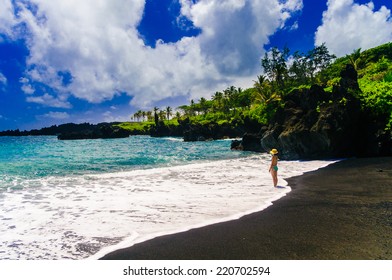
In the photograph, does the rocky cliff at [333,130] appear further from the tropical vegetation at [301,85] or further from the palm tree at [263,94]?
the palm tree at [263,94]

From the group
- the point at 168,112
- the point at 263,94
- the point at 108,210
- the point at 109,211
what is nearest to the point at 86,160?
the point at 108,210

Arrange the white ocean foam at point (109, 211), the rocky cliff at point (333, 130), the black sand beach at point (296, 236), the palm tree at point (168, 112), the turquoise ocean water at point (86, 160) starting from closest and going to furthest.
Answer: the black sand beach at point (296, 236), the white ocean foam at point (109, 211), the turquoise ocean water at point (86, 160), the rocky cliff at point (333, 130), the palm tree at point (168, 112)

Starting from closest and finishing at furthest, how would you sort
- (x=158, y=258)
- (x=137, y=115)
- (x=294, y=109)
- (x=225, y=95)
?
1. (x=158, y=258)
2. (x=294, y=109)
3. (x=225, y=95)
4. (x=137, y=115)

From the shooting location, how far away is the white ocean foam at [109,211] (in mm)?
6816

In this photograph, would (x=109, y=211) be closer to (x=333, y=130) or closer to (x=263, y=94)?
(x=333, y=130)

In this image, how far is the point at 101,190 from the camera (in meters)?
13.9

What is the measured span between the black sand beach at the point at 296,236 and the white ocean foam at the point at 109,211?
764 mm

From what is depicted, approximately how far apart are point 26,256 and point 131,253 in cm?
253

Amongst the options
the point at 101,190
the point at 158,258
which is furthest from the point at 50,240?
the point at 101,190

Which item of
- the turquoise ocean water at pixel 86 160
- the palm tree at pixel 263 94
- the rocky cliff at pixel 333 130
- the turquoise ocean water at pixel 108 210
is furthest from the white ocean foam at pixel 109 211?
the palm tree at pixel 263 94

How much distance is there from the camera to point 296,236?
6.35 meters

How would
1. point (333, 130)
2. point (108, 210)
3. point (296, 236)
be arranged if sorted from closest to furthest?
point (296, 236) → point (108, 210) → point (333, 130)

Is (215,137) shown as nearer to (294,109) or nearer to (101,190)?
(294,109)

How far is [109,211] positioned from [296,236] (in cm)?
647
